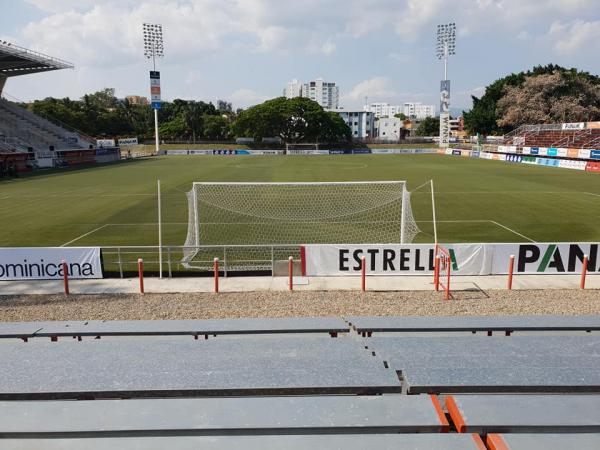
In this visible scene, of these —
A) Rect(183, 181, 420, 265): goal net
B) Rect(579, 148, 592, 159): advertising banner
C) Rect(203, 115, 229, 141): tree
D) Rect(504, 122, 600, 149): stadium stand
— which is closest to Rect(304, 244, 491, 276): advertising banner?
Rect(183, 181, 420, 265): goal net

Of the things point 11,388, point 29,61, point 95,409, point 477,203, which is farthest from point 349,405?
point 29,61

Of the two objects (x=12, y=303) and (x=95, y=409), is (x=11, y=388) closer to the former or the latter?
(x=95, y=409)

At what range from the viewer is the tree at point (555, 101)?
80250 millimetres

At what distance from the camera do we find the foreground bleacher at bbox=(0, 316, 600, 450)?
3.33m

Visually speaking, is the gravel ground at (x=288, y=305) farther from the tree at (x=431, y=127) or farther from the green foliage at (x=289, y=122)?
the tree at (x=431, y=127)

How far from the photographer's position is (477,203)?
27.1m

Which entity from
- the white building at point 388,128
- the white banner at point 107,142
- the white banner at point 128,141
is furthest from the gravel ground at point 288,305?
the white building at point 388,128

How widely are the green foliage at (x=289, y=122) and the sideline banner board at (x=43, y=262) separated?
89.6 metres

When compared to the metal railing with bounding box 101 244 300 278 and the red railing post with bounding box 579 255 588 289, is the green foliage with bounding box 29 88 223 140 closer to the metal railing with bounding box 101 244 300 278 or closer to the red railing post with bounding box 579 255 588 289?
the metal railing with bounding box 101 244 300 278

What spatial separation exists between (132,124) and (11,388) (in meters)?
137

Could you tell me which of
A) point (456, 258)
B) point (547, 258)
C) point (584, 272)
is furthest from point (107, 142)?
point (584, 272)

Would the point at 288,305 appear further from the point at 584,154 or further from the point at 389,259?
the point at 584,154

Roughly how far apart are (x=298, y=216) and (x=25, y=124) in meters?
60.8

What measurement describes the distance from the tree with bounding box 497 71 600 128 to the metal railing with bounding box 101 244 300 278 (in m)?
81.1
